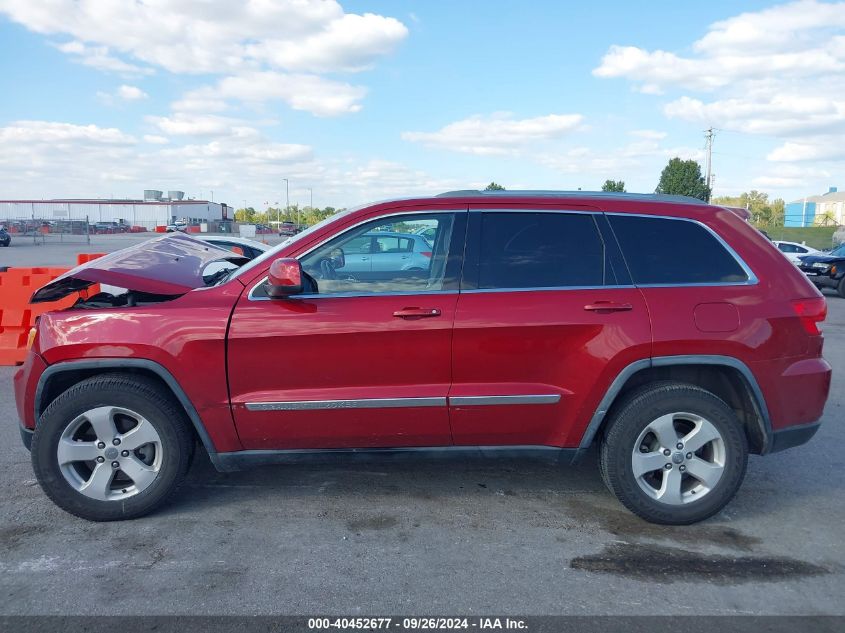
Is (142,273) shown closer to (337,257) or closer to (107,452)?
(107,452)

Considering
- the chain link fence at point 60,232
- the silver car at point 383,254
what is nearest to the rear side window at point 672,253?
the silver car at point 383,254

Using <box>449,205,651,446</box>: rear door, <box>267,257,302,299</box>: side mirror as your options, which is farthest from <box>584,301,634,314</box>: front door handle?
<box>267,257,302,299</box>: side mirror

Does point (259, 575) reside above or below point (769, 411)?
below

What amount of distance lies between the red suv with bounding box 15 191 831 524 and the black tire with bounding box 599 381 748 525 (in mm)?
12

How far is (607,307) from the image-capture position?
12.8ft

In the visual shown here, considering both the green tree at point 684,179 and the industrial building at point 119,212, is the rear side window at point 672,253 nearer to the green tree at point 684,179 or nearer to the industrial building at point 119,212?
the green tree at point 684,179

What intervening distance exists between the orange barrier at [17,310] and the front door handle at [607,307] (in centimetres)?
655

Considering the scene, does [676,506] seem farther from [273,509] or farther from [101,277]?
[101,277]

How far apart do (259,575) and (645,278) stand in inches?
102

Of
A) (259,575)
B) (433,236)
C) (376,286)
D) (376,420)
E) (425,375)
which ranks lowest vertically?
(259,575)

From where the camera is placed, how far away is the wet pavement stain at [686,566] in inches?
135

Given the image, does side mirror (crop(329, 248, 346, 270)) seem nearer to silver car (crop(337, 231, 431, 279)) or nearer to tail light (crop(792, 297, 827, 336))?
silver car (crop(337, 231, 431, 279))

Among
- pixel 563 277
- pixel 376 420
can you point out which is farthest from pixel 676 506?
pixel 376 420

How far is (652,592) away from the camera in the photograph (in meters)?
3.27
